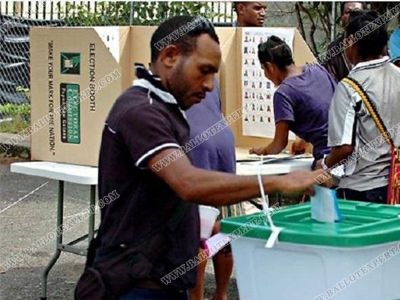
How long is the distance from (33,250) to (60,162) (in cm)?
130

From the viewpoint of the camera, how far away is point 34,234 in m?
6.63

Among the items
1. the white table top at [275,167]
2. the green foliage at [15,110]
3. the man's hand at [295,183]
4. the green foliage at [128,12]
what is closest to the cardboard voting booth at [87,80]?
the white table top at [275,167]

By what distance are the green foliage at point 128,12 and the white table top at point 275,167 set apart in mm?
4454

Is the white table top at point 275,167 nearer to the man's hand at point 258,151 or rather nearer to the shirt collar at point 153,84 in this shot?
the man's hand at point 258,151

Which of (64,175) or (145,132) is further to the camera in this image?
(64,175)

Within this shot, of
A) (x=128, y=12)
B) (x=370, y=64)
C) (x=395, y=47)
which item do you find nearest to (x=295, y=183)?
(x=370, y=64)

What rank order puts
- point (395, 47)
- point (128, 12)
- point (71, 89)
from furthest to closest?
point (128, 12) < point (71, 89) < point (395, 47)

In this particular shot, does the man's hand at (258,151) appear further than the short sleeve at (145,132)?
Yes

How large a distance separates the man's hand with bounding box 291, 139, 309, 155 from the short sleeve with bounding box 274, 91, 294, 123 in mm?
626

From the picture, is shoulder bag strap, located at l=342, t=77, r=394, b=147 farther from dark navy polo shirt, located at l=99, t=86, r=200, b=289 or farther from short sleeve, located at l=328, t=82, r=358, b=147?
dark navy polo shirt, located at l=99, t=86, r=200, b=289

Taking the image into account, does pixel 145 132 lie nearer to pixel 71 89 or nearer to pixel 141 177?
pixel 141 177

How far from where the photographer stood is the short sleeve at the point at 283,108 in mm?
4777

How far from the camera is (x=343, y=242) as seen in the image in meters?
2.60

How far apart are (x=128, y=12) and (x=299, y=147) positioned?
5.13 m
